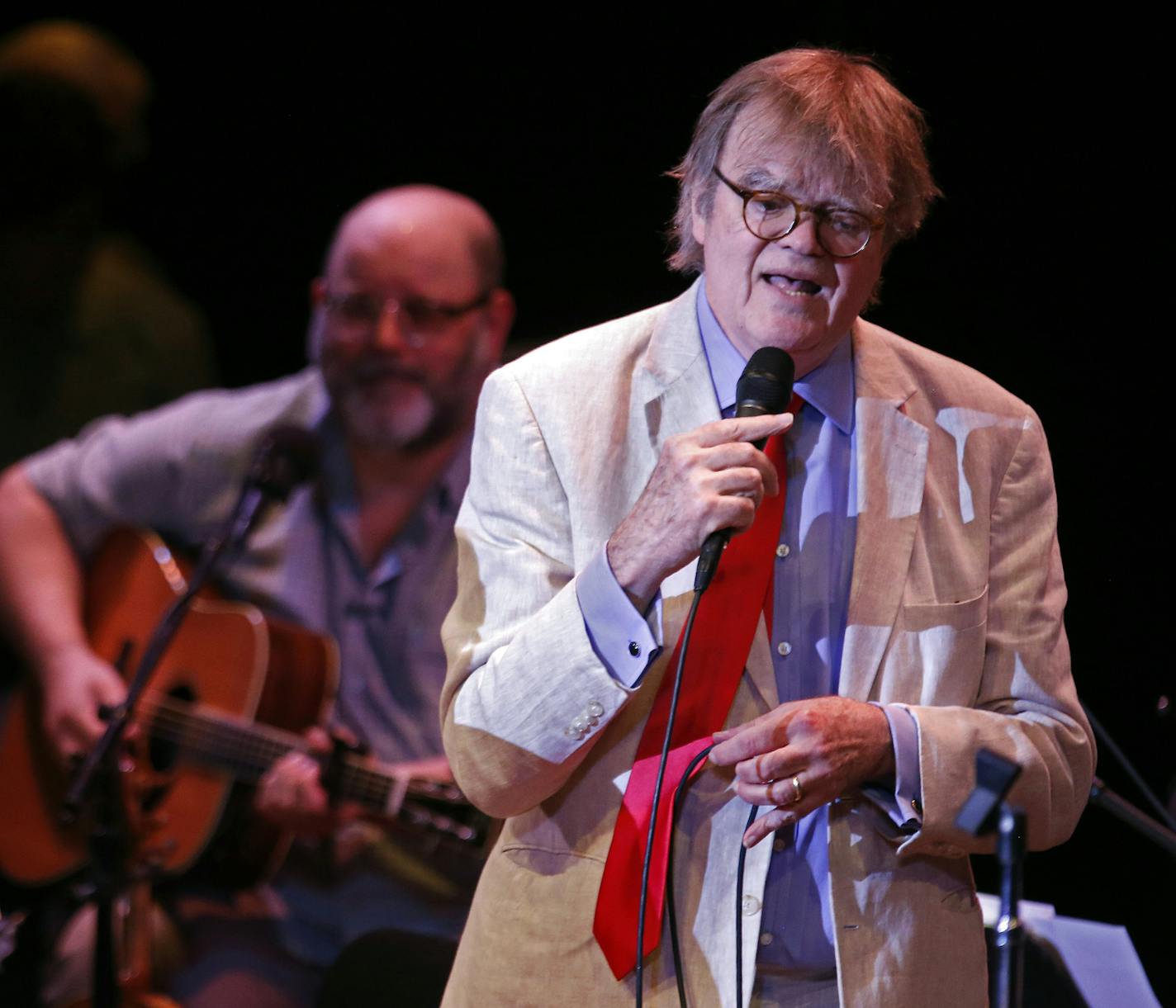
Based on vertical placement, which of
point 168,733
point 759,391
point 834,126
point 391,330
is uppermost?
point 834,126

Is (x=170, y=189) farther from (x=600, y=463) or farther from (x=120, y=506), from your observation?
(x=600, y=463)

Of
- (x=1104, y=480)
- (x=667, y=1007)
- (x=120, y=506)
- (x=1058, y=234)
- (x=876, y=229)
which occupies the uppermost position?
(x=1058, y=234)

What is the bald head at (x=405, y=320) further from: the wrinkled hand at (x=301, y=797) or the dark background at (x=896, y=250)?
the wrinkled hand at (x=301, y=797)

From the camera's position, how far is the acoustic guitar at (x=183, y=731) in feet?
10.8

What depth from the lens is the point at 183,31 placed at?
3.47 m

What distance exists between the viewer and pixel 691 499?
4.79ft

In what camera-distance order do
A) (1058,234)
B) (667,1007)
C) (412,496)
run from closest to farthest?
1. (667,1007)
2. (1058,234)
3. (412,496)

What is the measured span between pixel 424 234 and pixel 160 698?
1372 mm

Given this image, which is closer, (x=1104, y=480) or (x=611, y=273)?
(x=1104, y=480)

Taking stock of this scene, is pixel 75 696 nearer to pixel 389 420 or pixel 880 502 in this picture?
pixel 389 420

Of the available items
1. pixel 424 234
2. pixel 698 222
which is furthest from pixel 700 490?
pixel 424 234

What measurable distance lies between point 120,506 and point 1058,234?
7.97 feet

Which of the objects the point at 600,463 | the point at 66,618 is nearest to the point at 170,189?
the point at 66,618

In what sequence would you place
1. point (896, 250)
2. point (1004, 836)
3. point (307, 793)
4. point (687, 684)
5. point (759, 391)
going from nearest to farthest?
point (1004, 836) < point (759, 391) < point (687, 684) < point (896, 250) < point (307, 793)
